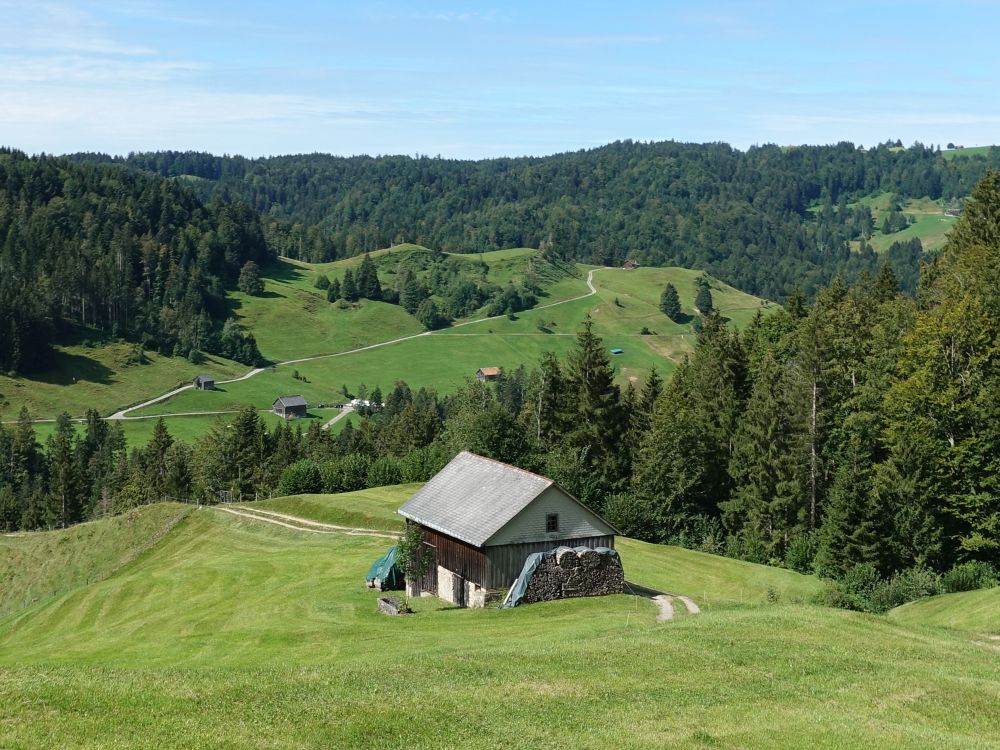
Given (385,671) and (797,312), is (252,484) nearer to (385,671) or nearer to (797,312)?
(797,312)

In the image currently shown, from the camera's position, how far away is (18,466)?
15700 cm

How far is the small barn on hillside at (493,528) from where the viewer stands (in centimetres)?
5075

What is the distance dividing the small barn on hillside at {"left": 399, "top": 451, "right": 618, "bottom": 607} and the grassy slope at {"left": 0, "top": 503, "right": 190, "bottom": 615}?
41332 millimetres

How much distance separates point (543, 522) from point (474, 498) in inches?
178

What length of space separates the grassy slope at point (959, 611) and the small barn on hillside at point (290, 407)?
5910 inches

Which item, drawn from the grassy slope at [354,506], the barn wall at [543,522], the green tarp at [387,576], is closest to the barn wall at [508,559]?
the barn wall at [543,522]

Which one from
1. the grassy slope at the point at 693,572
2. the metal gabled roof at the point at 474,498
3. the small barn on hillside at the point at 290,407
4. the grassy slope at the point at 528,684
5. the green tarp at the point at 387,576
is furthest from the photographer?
the small barn on hillside at the point at 290,407

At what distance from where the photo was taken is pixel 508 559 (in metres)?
50.9

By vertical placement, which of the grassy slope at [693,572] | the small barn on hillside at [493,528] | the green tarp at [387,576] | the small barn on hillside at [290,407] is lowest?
the small barn on hillside at [290,407]

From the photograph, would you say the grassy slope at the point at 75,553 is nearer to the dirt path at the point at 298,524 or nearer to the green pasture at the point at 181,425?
the dirt path at the point at 298,524

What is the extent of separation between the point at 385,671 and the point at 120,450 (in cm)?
13826

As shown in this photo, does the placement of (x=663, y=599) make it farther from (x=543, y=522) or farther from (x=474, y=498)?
(x=474, y=498)

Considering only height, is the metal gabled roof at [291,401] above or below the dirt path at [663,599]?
below

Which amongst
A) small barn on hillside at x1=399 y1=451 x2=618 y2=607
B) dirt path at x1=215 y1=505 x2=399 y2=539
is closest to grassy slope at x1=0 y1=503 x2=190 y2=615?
dirt path at x1=215 y1=505 x2=399 y2=539
